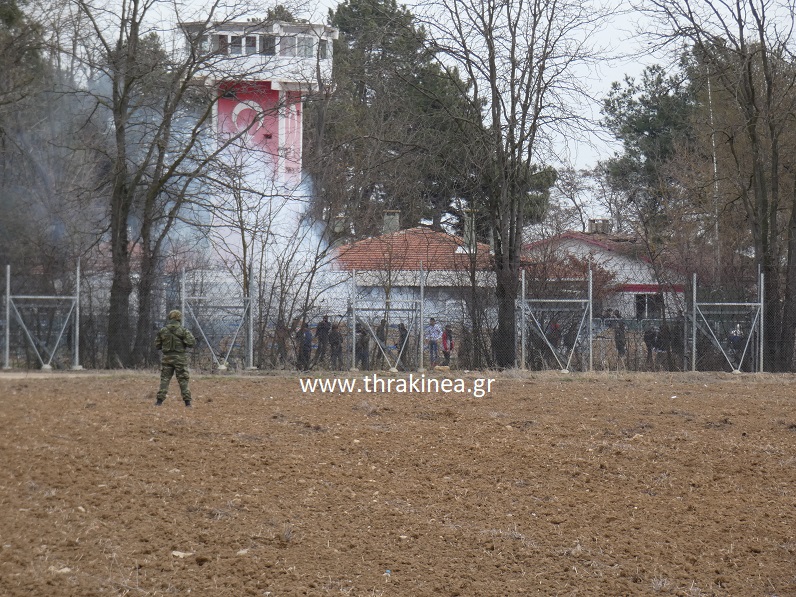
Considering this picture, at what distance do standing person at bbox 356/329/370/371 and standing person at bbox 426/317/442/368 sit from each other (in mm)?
1530

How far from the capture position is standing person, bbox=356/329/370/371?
890 inches

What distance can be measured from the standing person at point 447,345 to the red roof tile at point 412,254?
Answer: 1.76 meters

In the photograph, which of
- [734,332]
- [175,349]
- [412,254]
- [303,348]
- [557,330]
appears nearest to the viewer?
[175,349]

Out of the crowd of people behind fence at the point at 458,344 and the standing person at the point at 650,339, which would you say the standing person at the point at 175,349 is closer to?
the crowd of people behind fence at the point at 458,344

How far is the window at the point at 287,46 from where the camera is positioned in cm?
2451

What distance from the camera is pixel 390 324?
22.6 metres

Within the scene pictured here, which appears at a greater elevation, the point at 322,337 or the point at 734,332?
the point at 734,332

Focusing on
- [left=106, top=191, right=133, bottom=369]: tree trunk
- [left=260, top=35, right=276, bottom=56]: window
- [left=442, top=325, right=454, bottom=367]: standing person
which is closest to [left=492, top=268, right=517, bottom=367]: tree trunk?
[left=442, top=325, right=454, bottom=367]: standing person

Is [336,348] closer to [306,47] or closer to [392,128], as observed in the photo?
[306,47]

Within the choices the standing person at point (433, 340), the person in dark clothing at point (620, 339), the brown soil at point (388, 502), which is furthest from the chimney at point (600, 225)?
the brown soil at point (388, 502)

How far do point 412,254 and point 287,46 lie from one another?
27.9 feet

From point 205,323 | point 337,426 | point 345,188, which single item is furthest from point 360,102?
point 337,426

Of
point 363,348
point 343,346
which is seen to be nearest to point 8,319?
point 343,346

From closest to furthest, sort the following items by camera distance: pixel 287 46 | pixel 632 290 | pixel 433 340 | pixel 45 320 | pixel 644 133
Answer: pixel 45 320, pixel 433 340, pixel 287 46, pixel 632 290, pixel 644 133
